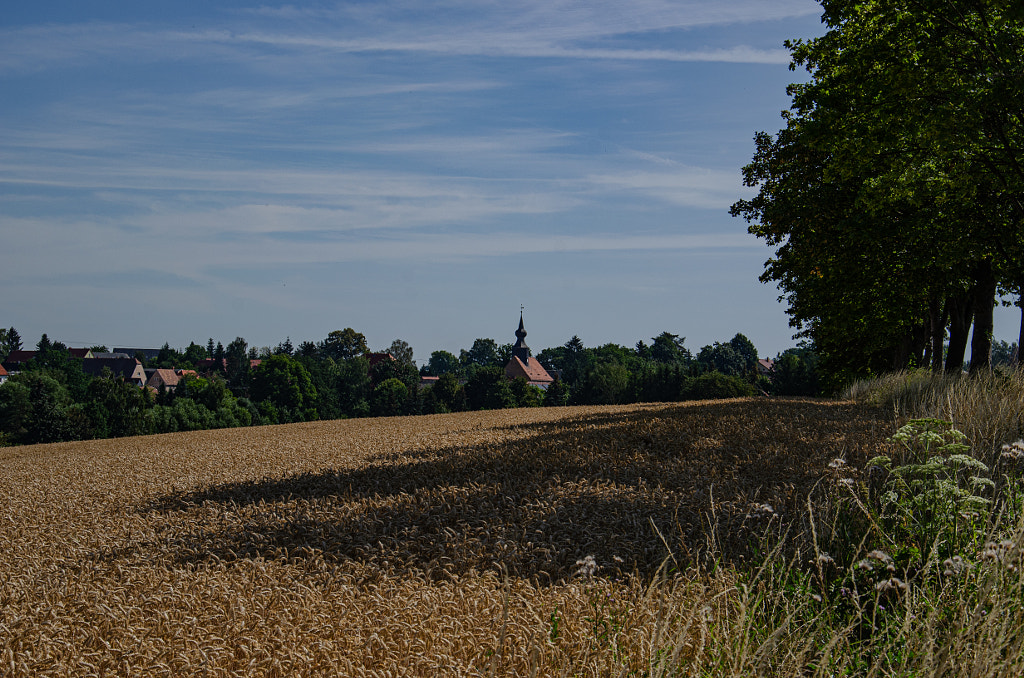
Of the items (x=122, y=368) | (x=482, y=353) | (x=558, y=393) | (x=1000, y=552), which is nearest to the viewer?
(x=1000, y=552)

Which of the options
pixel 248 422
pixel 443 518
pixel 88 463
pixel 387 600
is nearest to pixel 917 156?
pixel 443 518

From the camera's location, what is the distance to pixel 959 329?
19.5m

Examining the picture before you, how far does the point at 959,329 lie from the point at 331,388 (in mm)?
81138

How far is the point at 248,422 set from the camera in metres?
62.9

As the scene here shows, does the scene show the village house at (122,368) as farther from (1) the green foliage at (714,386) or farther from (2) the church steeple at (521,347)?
(1) the green foliage at (714,386)

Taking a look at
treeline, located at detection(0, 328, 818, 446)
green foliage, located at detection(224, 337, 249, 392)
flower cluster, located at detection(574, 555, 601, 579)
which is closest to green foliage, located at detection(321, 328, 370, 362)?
treeline, located at detection(0, 328, 818, 446)

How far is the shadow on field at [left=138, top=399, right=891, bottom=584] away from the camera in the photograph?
5.40 m

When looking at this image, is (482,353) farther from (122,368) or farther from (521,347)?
(122,368)

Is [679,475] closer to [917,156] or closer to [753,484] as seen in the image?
[753,484]

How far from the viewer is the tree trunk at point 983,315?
55.4 ft

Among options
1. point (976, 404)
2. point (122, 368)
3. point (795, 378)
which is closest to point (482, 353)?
point (122, 368)

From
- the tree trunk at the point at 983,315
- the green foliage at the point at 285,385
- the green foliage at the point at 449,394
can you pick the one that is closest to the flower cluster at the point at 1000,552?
the tree trunk at the point at 983,315

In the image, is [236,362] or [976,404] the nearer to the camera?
[976,404]

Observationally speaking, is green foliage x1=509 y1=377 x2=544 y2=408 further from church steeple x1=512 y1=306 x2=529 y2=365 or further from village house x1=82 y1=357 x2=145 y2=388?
village house x1=82 y1=357 x2=145 y2=388
